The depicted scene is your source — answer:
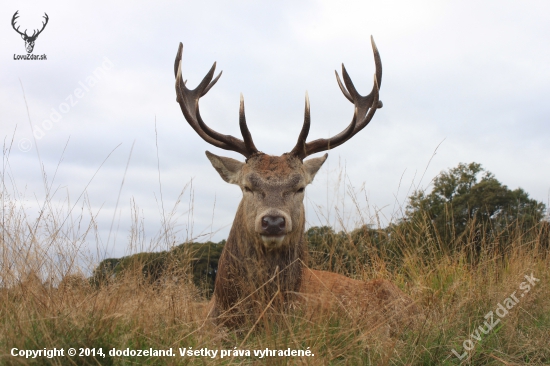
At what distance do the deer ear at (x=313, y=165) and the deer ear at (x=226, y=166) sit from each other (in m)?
0.70

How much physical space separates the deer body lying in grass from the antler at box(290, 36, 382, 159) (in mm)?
11

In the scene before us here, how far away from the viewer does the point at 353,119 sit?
18.3ft

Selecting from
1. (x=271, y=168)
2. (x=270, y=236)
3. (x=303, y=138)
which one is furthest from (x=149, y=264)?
(x=303, y=138)

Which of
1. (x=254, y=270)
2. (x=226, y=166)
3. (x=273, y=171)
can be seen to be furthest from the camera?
(x=226, y=166)

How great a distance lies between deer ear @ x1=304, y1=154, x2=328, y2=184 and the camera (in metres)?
5.60

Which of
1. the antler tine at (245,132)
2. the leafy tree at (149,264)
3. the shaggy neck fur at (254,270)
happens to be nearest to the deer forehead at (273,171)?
the antler tine at (245,132)

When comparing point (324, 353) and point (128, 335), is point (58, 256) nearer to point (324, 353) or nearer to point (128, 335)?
point (128, 335)

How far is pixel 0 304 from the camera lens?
12.1ft

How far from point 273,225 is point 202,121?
1.67m

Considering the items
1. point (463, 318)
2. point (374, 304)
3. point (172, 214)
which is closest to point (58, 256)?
point (172, 214)

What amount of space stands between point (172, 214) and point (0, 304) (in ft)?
6.62

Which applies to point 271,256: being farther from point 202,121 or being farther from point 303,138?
point 202,121

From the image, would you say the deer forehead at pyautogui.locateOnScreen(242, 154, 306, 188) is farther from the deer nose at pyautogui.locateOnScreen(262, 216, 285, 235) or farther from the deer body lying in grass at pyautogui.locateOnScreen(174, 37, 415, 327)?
the deer nose at pyautogui.locateOnScreen(262, 216, 285, 235)

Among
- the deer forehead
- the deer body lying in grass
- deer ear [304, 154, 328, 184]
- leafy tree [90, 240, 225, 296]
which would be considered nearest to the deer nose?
the deer body lying in grass
